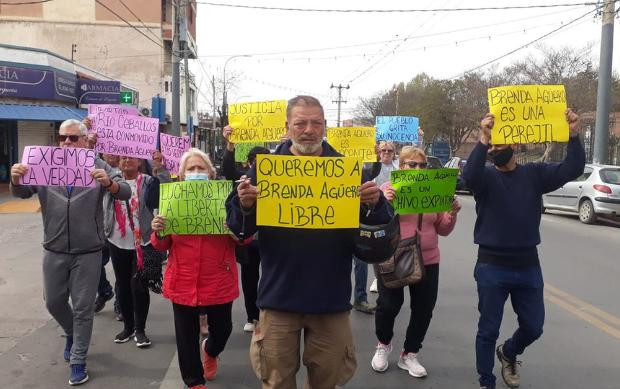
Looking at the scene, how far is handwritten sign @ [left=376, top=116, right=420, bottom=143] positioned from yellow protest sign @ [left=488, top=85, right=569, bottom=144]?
17.0 feet

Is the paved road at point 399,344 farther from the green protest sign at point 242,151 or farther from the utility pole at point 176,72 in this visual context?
the utility pole at point 176,72

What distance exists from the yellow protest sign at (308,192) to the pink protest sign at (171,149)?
3345 millimetres

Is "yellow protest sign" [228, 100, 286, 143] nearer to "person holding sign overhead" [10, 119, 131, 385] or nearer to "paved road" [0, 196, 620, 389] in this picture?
"paved road" [0, 196, 620, 389]

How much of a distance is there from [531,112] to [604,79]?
1687cm

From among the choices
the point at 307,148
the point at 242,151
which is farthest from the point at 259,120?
the point at 307,148

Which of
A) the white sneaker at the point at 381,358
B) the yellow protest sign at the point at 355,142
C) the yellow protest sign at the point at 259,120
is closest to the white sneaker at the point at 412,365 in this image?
the white sneaker at the point at 381,358

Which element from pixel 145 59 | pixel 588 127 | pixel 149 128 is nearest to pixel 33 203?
pixel 149 128

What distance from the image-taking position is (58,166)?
3779mm

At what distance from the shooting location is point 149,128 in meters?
5.66

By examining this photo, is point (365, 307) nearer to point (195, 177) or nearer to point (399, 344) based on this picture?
point (399, 344)

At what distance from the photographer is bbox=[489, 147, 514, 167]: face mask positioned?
3680 mm

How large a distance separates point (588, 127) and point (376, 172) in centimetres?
3150

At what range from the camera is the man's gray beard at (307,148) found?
2.72m

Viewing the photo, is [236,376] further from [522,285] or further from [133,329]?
[522,285]
